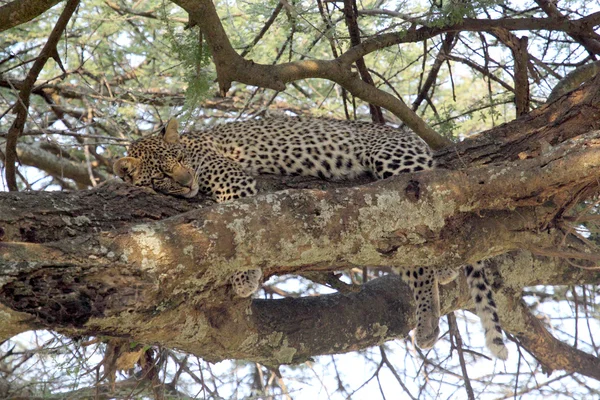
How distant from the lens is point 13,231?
397cm

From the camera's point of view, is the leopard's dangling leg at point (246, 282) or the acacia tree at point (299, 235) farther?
the leopard's dangling leg at point (246, 282)

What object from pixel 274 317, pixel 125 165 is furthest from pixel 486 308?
pixel 125 165

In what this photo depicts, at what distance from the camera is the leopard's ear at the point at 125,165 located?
5.82 meters

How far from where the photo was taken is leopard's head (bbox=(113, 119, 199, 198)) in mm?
5516

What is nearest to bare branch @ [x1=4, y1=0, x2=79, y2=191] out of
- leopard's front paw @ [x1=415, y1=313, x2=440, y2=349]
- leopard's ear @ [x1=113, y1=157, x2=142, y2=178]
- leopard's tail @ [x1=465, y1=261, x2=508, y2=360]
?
leopard's ear @ [x1=113, y1=157, x2=142, y2=178]

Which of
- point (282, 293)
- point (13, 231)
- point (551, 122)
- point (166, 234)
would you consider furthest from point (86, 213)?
point (282, 293)

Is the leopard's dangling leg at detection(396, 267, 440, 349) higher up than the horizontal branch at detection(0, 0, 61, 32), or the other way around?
the horizontal branch at detection(0, 0, 61, 32)

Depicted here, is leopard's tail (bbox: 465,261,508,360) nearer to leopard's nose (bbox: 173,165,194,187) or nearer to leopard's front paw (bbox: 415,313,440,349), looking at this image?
leopard's front paw (bbox: 415,313,440,349)

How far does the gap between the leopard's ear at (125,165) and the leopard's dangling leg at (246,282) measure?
169cm

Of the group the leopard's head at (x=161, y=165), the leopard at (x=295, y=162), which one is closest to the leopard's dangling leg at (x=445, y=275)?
the leopard at (x=295, y=162)

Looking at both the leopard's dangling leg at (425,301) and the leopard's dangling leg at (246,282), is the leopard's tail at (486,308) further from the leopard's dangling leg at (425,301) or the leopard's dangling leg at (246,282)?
the leopard's dangling leg at (246,282)

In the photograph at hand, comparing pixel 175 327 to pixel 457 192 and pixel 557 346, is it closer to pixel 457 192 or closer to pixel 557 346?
pixel 457 192

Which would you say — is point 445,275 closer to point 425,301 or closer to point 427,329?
point 425,301

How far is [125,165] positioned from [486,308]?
10.5ft
